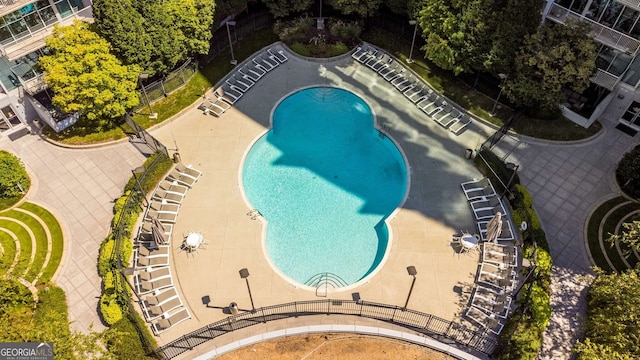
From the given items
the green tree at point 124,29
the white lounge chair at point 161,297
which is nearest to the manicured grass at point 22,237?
the white lounge chair at point 161,297

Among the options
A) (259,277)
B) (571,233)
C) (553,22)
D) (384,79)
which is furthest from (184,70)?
(571,233)

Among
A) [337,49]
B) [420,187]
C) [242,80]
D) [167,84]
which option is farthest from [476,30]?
[167,84]

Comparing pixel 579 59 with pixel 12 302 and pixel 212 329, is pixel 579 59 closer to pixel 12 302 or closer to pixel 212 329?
pixel 212 329

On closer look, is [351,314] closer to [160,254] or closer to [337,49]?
[160,254]

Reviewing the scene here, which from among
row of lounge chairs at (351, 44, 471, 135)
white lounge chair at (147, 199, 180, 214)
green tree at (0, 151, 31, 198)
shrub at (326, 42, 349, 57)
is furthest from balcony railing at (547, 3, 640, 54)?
green tree at (0, 151, 31, 198)

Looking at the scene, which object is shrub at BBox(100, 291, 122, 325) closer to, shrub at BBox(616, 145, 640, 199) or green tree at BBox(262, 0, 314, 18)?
green tree at BBox(262, 0, 314, 18)
